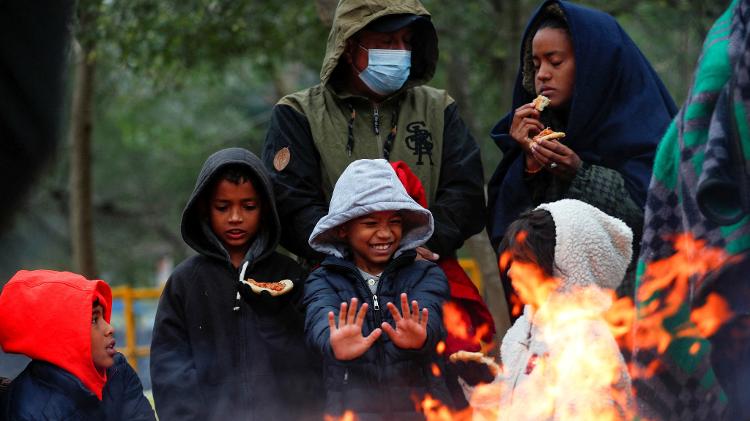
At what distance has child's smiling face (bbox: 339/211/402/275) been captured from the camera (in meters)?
5.02

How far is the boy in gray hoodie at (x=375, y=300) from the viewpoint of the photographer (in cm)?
469

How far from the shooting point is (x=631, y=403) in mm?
4328

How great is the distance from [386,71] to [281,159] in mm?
635

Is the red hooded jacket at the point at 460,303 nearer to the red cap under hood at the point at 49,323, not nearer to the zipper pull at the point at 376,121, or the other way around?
the zipper pull at the point at 376,121

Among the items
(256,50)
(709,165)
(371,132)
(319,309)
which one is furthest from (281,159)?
(256,50)

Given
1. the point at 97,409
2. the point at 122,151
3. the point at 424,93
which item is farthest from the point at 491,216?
the point at 122,151

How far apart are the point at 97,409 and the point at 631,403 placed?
2109 mm

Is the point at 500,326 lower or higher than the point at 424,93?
lower

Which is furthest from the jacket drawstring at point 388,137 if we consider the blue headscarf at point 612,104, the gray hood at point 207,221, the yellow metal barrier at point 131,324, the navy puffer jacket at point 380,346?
the yellow metal barrier at point 131,324

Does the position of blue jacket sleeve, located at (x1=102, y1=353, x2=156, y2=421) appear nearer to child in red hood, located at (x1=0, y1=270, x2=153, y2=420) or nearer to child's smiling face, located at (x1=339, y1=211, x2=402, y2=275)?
child in red hood, located at (x1=0, y1=270, x2=153, y2=420)

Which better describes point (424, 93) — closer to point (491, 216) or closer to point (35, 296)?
point (491, 216)

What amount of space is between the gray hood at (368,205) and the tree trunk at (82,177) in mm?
11420

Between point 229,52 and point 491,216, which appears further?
point 229,52

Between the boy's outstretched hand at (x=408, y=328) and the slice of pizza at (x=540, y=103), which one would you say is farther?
the slice of pizza at (x=540, y=103)
